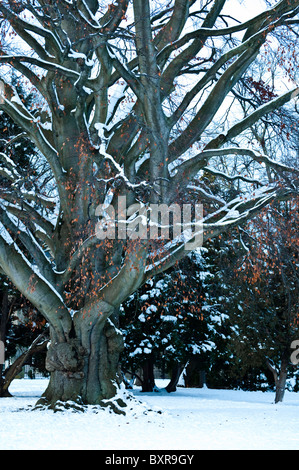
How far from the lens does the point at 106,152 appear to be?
413 inches

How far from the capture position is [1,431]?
8.11 meters

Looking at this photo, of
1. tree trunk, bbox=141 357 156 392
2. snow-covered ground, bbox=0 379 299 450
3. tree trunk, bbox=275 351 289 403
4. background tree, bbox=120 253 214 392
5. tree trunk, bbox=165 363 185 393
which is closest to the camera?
snow-covered ground, bbox=0 379 299 450

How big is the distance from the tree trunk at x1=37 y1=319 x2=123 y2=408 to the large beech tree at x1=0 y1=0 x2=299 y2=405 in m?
0.02

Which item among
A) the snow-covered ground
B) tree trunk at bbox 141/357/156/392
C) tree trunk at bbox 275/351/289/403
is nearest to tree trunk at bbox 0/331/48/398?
tree trunk at bbox 141/357/156/392

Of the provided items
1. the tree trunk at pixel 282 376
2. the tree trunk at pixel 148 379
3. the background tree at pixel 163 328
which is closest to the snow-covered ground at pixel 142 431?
the tree trunk at pixel 282 376

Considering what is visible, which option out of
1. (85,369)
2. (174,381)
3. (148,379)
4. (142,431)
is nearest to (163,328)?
(148,379)

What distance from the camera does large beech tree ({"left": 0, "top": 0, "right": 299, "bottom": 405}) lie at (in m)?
9.25

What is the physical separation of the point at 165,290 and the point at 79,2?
1163 centimetres

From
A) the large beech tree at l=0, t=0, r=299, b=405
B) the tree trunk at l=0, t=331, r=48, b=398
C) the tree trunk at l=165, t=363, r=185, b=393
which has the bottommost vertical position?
the tree trunk at l=165, t=363, r=185, b=393

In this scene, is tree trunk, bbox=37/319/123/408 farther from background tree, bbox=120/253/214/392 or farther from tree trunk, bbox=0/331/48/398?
background tree, bbox=120/253/214/392

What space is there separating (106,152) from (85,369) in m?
4.07

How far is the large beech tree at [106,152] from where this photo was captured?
9250 mm

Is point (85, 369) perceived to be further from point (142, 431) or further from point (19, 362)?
point (19, 362)
